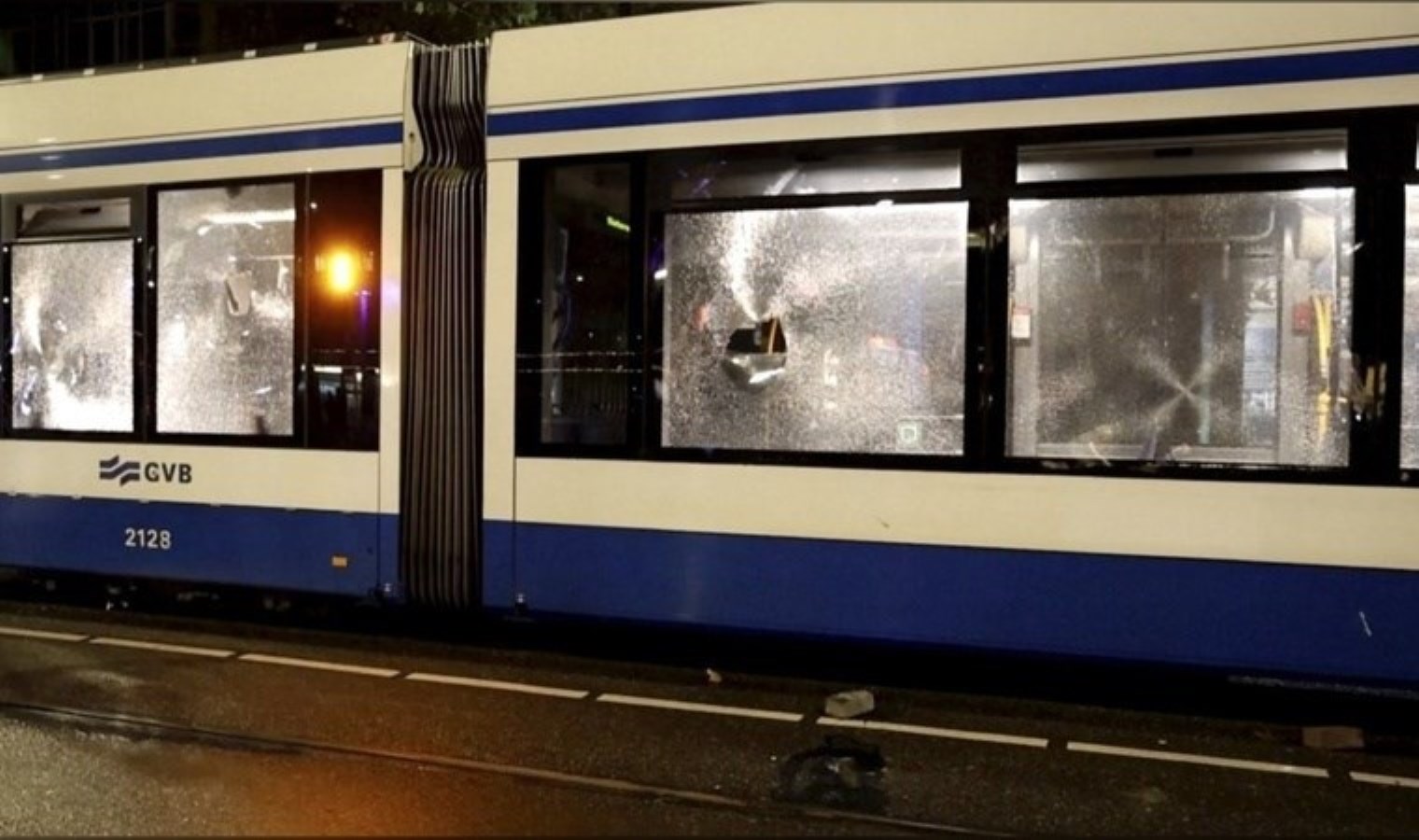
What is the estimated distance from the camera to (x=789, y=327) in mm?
6453

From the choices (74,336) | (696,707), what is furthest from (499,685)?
(74,336)

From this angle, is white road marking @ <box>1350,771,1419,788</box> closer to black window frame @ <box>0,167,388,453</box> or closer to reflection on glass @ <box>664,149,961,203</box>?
reflection on glass @ <box>664,149,961,203</box>

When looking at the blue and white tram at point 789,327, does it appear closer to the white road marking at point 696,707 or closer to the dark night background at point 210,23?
the white road marking at point 696,707

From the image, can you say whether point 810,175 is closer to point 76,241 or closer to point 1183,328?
point 1183,328

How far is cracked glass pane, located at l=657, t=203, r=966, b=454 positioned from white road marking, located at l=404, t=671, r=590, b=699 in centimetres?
138

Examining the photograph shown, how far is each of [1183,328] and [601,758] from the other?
3270mm

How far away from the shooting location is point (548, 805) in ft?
16.3

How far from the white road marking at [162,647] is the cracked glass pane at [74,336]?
1.28 metres

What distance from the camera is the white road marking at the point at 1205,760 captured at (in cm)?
546

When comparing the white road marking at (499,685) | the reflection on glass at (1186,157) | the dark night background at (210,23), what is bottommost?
the white road marking at (499,685)

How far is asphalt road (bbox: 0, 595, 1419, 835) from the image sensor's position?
4844 millimetres

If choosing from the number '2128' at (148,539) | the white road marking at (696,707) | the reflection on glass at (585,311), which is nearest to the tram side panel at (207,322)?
the number '2128' at (148,539)

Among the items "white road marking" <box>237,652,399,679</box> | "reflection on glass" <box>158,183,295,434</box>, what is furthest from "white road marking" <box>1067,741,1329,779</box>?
"reflection on glass" <box>158,183,295,434</box>

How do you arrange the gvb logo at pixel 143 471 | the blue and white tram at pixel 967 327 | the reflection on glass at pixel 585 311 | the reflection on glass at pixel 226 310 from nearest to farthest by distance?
the blue and white tram at pixel 967 327 < the reflection on glass at pixel 585 311 < the reflection on glass at pixel 226 310 < the gvb logo at pixel 143 471
